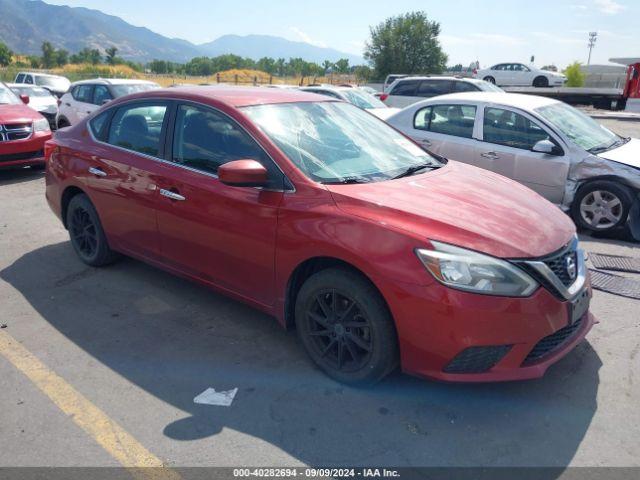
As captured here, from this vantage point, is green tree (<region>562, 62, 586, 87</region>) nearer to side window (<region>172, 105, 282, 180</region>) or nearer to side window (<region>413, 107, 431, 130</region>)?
side window (<region>413, 107, 431, 130</region>)

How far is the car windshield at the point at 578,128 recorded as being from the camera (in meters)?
6.54

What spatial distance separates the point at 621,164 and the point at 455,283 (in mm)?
4538

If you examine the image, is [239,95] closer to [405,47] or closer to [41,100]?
[41,100]

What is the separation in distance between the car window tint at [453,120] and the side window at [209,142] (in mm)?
4438

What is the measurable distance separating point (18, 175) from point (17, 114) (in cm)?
115

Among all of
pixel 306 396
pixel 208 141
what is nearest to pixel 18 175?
pixel 208 141

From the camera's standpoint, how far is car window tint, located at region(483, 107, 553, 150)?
261 inches

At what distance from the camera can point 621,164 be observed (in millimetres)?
6094

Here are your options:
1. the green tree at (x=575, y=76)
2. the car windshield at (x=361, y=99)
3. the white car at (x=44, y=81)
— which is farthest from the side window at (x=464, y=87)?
the green tree at (x=575, y=76)

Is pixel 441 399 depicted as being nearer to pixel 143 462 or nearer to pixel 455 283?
pixel 455 283

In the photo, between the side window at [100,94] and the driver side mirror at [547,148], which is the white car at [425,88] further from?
the driver side mirror at [547,148]

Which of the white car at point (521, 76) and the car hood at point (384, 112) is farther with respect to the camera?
the white car at point (521, 76)

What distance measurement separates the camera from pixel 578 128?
6777 millimetres

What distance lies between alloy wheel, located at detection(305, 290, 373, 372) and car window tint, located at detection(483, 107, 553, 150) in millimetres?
4623
